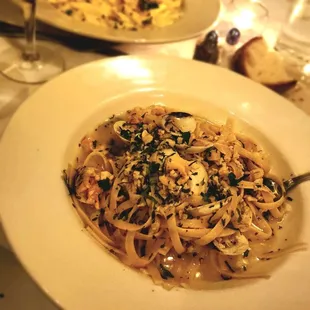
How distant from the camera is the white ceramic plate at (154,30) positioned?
1.99m

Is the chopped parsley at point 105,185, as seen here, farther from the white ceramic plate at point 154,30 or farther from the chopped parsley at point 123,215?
the white ceramic plate at point 154,30

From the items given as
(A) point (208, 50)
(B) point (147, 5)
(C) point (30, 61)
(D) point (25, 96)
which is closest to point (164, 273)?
(D) point (25, 96)

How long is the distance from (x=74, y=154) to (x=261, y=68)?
119 cm

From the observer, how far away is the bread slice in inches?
90.8

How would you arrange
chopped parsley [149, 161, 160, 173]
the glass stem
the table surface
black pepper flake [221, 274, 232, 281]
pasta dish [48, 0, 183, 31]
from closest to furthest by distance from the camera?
the table surface → black pepper flake [221, 274, 232, 281] → chopped parsley [149, 161, 160, 173] → the glass stem → pasta dish [48, 0, 183, 31]

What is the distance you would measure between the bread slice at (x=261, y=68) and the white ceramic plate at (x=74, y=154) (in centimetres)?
32

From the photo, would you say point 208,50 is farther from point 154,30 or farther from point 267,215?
point 267,215

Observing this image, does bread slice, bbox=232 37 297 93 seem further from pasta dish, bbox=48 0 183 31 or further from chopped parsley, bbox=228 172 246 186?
chopped parsley, bbox=228 172 246 186

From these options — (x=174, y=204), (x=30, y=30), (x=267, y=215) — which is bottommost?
(x=267, y=215)

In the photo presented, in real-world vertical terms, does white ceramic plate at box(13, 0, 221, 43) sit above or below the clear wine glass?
above

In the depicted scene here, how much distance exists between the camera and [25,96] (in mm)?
1882

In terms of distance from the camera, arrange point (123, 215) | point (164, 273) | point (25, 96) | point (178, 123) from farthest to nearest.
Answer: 1. point (25, 96)
2. point (178, 123)
3. point (123, 215)
4. point (164, 273)

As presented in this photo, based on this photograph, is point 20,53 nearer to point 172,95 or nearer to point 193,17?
point 172,95

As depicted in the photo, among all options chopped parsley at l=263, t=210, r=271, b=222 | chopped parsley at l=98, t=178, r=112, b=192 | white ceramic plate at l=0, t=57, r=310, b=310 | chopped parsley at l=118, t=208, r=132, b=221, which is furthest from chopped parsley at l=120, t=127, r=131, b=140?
chopped parsley at l=263, t=210, r=271, b=222
